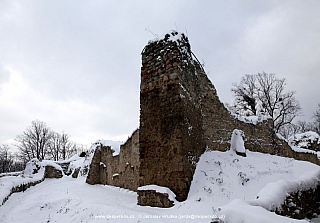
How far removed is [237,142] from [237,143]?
5 cm

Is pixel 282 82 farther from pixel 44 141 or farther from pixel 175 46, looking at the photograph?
pixel 44 141

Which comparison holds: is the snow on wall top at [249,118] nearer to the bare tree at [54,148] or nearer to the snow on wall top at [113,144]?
the snow on wall top at [113,144]

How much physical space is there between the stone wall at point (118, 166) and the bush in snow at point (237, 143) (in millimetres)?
4152

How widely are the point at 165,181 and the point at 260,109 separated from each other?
23135 mm

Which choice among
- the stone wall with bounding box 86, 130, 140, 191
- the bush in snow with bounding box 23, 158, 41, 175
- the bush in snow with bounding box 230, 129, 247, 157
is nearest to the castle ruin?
the bush in snow with bounding box 230, 129, 247, 157

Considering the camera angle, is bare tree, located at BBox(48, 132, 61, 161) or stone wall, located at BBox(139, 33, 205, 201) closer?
stone wall, located at BBox(139, 33, 205, 201)

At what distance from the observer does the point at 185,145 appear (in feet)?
18.8

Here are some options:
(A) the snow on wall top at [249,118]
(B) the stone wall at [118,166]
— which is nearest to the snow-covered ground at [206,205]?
(B) the stone wall at [118,166]

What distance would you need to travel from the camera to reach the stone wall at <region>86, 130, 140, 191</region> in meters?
9.67

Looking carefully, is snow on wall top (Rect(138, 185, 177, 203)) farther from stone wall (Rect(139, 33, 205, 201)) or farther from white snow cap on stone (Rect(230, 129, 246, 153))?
white snow cap on stone (Rect(230, 129, 246, 153))

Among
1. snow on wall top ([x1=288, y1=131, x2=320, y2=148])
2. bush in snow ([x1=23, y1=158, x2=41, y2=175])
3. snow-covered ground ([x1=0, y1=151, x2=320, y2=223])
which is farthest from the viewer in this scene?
bush in snow ([x1=23, y1=158, x2=41, y2=175])

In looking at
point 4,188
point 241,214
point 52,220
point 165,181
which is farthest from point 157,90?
point 4,188

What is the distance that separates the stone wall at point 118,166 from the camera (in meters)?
9.67

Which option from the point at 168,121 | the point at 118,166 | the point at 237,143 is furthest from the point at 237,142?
the point at 118,166
